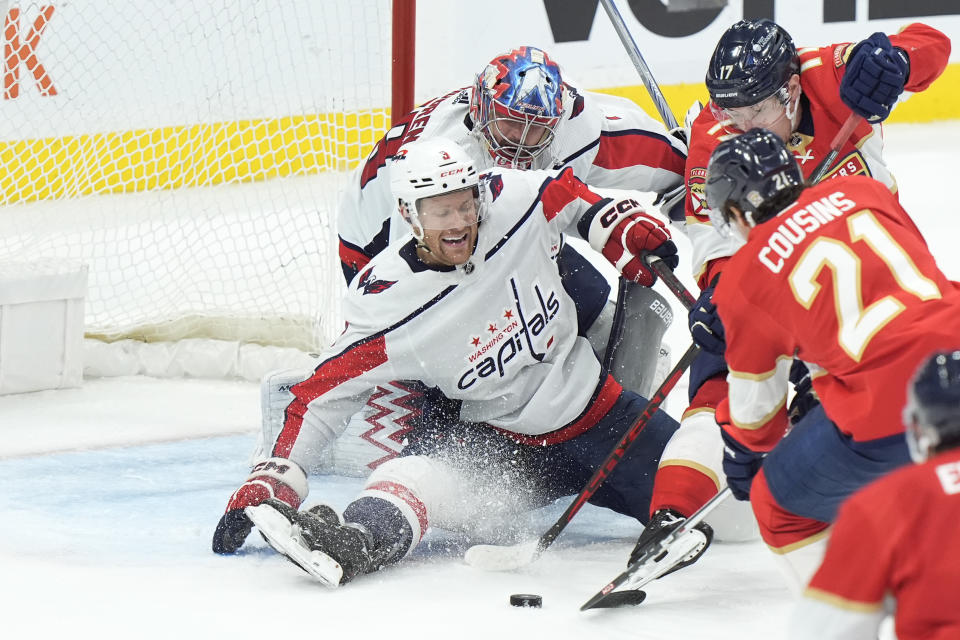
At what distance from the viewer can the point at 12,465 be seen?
373 centimetres

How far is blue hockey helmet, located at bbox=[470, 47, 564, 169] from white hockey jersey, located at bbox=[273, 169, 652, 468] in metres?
0.15

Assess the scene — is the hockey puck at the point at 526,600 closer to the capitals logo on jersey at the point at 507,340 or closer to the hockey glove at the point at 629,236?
the capitals logo on jersey at the point at 507,340

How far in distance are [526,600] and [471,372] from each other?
612 millimetres

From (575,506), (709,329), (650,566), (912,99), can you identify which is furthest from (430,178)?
(912,99)

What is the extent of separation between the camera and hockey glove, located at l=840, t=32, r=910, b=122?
9.50 feet

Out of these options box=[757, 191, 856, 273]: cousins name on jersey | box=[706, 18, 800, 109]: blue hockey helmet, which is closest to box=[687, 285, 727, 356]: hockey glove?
box=[757, 191, 856, 273]: cousins name on jersey

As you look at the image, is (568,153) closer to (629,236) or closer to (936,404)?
(629,236)

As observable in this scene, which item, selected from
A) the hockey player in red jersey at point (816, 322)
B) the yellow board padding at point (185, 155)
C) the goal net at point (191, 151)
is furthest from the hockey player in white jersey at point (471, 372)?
the yellow board padding at point (185, 155)

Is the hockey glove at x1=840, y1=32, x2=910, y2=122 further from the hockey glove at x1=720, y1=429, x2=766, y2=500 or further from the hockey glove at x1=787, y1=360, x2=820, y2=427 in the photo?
the hockey glove at x1=720, y1=429, x2=766, y2=500

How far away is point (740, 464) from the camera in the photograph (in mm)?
2283

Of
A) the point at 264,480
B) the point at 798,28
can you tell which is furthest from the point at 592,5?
the point at 264,480

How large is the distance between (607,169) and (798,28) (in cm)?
361

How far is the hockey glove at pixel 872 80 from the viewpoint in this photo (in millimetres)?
2896

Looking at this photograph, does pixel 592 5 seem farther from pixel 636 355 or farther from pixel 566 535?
pixel 566 535
